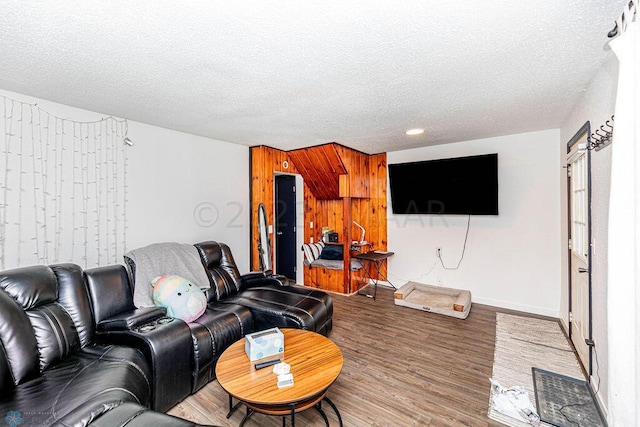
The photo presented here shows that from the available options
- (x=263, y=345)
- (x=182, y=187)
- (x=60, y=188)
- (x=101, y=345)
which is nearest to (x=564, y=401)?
(x=263, y=345)

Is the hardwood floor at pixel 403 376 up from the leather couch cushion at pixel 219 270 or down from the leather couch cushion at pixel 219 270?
down

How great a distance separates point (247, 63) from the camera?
1821 mm

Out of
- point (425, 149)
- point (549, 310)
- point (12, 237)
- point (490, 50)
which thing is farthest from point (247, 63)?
point (549, 310)

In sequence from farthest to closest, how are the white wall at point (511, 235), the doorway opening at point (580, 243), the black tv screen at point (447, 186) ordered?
the black tv screen at point (447, 186) < the white wall at point (511, 235) < the doorway opening at point (580, 243)

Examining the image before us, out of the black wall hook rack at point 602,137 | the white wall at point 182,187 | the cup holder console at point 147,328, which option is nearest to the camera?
the black wall hook rack at point 602,137

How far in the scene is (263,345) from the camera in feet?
6.41

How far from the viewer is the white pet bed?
372 cm

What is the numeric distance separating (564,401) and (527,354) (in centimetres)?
70

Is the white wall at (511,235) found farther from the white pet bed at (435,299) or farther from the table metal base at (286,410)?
the table metal base at (286,410)

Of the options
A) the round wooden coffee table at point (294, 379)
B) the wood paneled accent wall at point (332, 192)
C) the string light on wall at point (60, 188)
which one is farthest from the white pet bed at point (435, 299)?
the string light on wall at point (60, 188)

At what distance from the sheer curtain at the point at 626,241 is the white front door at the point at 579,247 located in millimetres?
1454

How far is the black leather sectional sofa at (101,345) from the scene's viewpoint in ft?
4.59

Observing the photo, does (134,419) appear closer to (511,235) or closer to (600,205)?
(600,205)

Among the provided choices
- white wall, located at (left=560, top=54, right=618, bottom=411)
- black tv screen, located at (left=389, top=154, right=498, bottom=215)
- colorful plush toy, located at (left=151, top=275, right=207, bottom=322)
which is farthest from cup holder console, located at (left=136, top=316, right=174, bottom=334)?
black tv screen, located at (left=389, top=154, right=498, bottom=215)
